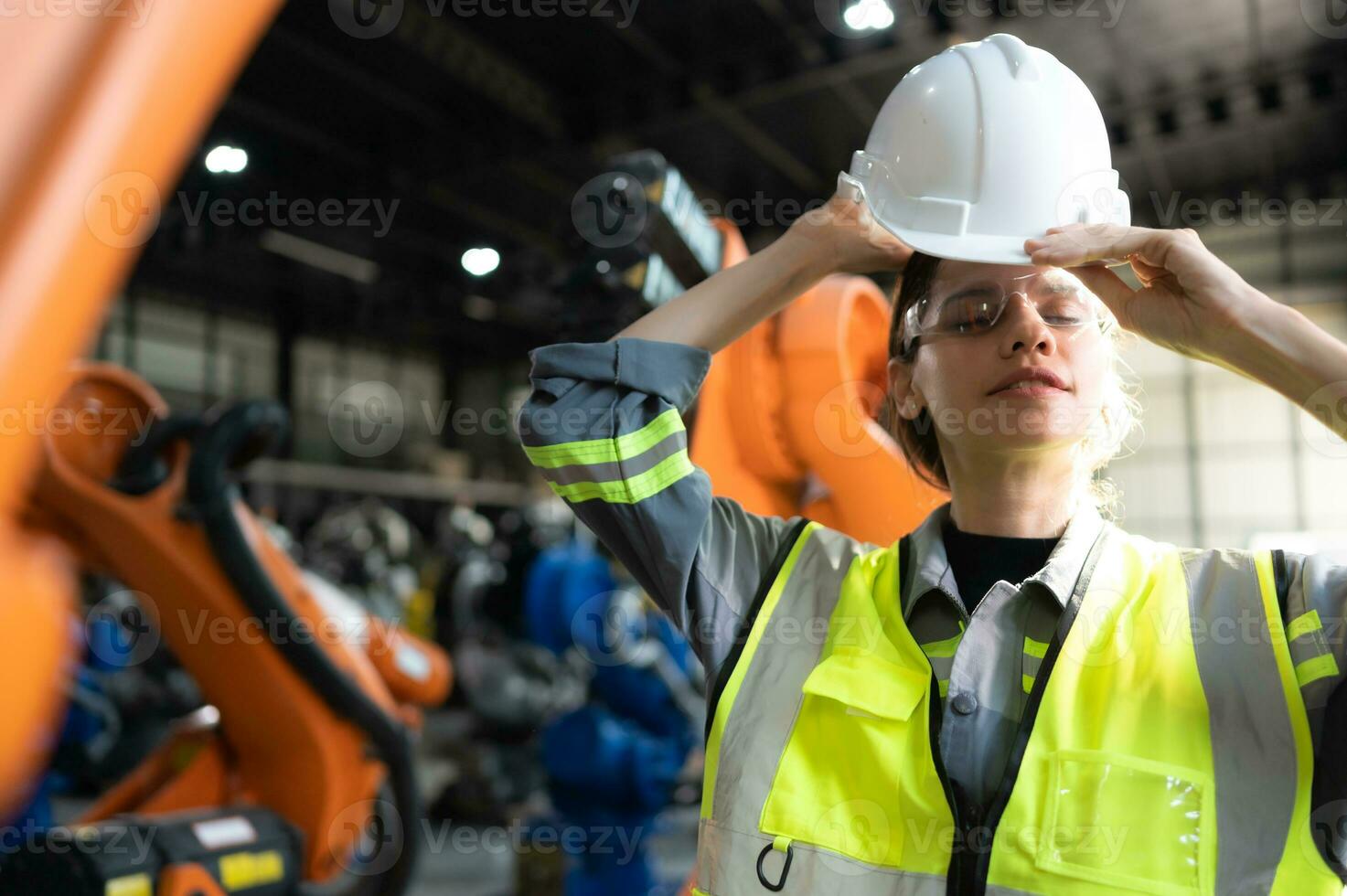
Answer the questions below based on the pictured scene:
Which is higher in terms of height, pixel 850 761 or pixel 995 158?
pixel 995 158

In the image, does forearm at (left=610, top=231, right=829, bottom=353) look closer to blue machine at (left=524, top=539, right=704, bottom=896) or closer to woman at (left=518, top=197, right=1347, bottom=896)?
woman at (left=518, top=197, right=1347, bottom=896)

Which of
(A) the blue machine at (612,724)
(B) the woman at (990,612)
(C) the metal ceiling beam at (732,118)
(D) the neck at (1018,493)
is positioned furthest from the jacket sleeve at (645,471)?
(C) the metal ceiling beam at (732,118)

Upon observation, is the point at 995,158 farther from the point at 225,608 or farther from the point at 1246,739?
the point at 225,608

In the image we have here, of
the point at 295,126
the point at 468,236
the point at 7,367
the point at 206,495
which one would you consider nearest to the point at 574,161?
the point at 468,236

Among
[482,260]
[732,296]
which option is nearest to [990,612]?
[732,296]

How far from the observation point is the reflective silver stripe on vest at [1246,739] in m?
1.06

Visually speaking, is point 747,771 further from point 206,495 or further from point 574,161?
point 574,161

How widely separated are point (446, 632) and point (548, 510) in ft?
16.4

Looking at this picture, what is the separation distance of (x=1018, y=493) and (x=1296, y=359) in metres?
0.39

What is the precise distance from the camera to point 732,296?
4.94 ft

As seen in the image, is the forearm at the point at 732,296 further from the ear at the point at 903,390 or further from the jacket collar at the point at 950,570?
the jacket collar at the point at 950,570

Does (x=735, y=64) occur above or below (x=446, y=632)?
above

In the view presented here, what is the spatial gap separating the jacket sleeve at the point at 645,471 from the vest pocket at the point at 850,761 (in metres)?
0.18

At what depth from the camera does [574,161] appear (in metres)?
11.3
